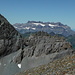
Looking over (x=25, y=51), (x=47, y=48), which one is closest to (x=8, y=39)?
(x=25, y=51)

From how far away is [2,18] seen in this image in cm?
4953

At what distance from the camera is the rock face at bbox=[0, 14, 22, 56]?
44625 millimetres

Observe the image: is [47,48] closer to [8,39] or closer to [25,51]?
[25,51]

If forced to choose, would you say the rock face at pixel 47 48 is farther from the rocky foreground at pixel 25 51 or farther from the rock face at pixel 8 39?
the rock face at pixel 8 39

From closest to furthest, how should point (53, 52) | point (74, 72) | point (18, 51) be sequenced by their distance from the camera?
point (74, 72), point (53, 52), point (18, 51)

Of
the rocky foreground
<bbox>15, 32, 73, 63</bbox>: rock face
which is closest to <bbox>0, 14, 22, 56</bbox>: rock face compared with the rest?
the rocky foreground

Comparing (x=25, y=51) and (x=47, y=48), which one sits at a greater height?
(x=47, y=48)

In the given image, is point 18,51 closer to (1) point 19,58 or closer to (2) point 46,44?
(1) point 19,58

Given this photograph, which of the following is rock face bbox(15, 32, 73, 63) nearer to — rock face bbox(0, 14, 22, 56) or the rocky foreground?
the rocky foreground

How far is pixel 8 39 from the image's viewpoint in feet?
151

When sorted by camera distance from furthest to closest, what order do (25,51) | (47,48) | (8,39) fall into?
(8,39), (25,51), (47,48)

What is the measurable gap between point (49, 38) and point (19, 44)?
7.91m

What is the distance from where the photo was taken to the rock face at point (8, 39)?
146 feet

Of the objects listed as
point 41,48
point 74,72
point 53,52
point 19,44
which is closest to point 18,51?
point 19,44
